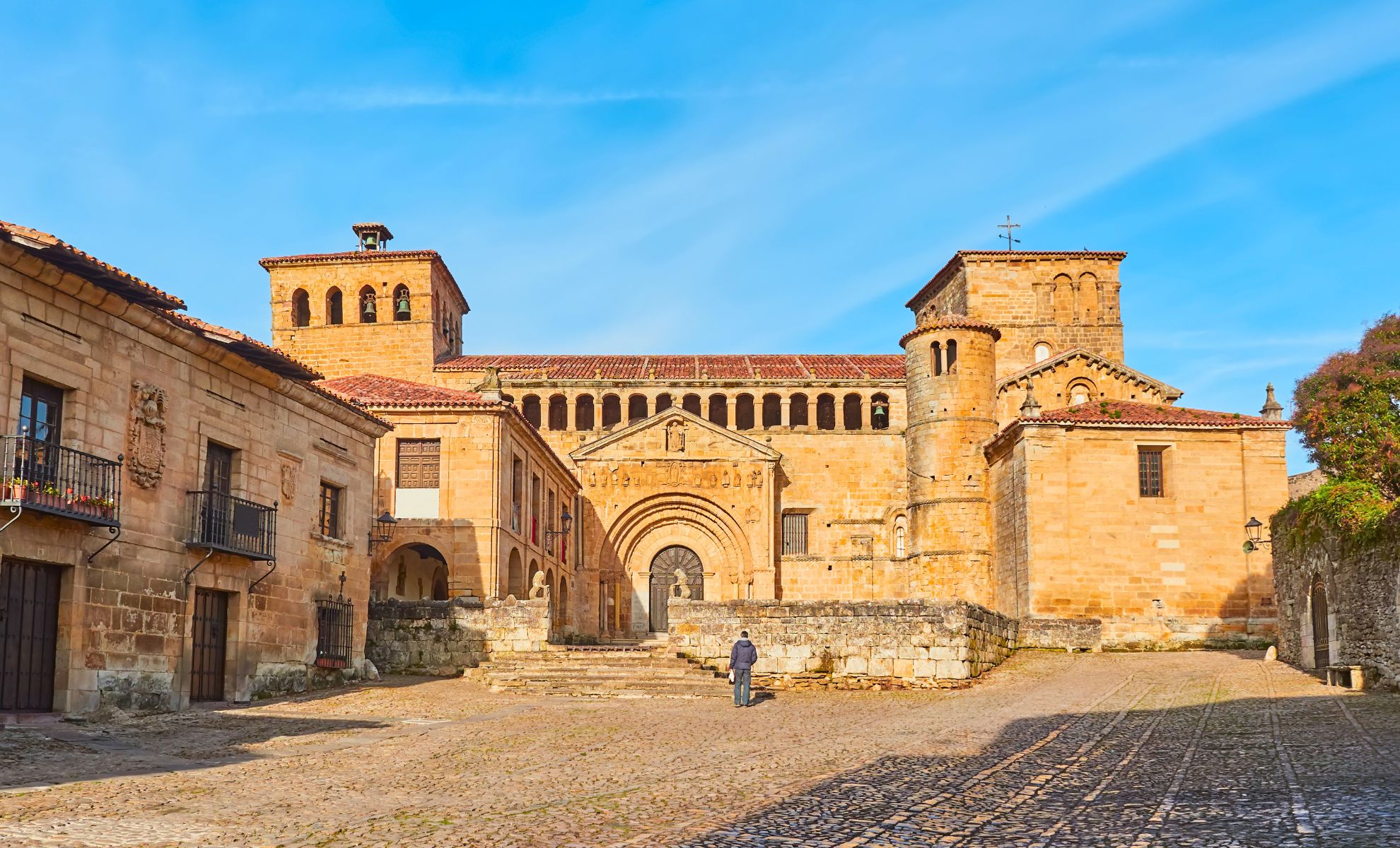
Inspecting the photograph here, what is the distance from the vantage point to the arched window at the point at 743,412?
44250 millimetres

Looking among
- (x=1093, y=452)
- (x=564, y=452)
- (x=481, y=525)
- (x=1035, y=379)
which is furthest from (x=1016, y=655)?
(x=564, y=452)

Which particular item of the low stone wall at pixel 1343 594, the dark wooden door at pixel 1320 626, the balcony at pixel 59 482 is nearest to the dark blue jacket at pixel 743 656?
the balcony at pixel 59 482

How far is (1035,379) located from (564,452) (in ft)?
52.0

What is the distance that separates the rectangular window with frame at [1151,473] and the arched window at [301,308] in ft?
95.6

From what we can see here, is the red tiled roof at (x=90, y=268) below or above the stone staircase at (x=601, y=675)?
above

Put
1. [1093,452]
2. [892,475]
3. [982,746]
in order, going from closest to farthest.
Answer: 1. [982,746]
2. [1093,452]
3. [892,475]

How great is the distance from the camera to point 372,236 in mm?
45219

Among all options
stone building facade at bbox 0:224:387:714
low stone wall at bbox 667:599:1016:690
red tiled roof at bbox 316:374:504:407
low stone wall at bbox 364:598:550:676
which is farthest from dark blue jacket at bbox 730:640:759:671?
red tiled roof at bbox 316:374:504:407

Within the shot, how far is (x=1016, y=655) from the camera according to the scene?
25.0 meters

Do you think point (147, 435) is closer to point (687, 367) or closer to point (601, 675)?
point (601, 675)

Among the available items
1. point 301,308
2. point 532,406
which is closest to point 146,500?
point 532,406

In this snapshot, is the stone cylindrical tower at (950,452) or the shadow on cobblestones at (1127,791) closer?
the shadow on cobblestones at (1127,791)

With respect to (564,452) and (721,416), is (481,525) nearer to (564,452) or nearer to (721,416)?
(564,452)

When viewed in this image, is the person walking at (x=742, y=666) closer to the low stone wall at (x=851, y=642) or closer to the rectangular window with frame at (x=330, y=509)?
the low stone wall at (x=851, y=642)
